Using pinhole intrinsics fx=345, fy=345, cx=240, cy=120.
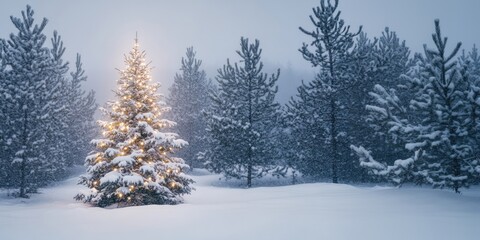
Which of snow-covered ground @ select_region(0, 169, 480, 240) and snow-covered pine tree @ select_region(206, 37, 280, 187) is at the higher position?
snow-covered pine tree @ select_region(206, 37, 280, 187)

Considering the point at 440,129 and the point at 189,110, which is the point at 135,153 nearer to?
the point at 440,129

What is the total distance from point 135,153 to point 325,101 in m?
14.2

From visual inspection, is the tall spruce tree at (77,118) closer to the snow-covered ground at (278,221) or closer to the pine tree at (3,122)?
the pine tree at (3,122)

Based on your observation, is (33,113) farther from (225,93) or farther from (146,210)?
(146,210)

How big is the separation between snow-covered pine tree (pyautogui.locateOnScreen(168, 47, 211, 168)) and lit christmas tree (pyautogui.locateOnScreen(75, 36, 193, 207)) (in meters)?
21.1

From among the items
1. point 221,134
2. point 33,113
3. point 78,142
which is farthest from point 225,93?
point 78,142

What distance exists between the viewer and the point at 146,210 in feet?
28.0

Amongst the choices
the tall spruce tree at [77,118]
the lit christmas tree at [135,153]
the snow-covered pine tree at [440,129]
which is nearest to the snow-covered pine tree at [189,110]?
the tall spruce tree at [77,118]

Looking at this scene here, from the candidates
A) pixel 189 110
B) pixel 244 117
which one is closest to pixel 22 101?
pixel 244 117

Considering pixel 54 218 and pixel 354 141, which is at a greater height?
pixel 354 141

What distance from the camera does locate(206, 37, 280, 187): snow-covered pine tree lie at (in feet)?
75.3

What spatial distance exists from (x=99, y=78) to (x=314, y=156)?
196454mm

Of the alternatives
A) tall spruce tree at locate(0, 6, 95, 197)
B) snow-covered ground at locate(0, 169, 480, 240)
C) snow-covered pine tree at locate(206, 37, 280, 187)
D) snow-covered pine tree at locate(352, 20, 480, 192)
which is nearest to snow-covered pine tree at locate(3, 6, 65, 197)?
tall spruce tree at locate(0, 6, 95, 197)

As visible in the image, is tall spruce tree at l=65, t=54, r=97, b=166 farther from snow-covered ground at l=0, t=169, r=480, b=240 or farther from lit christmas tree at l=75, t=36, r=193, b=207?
snow-covered ground at l=0, t=169, r=480, b=240
